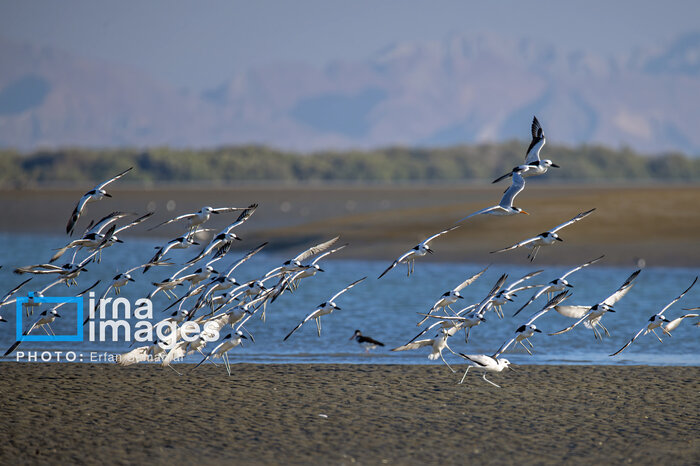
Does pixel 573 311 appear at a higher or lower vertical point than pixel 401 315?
higher

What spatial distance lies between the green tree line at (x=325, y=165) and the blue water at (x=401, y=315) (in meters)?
52.6

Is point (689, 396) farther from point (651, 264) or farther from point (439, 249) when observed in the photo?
point (439, 249)

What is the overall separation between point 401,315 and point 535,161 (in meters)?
6.46

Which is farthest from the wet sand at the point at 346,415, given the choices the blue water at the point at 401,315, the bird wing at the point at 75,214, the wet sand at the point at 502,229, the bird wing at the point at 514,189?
the wet sand at the point at 502,229

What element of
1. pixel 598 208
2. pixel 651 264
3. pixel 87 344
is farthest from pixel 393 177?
pixel 87 344

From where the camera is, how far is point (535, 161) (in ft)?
52.5

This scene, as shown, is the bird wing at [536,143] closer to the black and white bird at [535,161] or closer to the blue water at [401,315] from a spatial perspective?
the black and white bird at [535,161]

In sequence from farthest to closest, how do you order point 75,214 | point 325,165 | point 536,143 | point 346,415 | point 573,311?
point 325,165
point 536,143
point 75,214
point 573,311
point 346,415

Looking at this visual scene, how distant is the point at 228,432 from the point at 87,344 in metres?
7.09

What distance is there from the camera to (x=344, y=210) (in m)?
51.8

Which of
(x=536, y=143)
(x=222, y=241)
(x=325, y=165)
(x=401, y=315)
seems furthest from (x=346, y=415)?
(x=325, y=165)

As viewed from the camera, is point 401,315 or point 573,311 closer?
point 573,311

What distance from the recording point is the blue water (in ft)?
Result: 55.8

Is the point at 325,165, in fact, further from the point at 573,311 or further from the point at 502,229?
the point at 573,311
